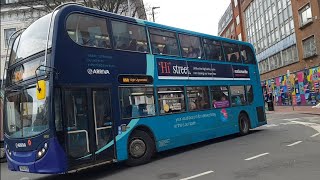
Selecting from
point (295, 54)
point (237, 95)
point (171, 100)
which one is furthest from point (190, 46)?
point (295, 54)

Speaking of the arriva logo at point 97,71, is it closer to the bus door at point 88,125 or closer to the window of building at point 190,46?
the bus door at point 88,125

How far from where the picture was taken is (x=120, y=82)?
34.8 ft

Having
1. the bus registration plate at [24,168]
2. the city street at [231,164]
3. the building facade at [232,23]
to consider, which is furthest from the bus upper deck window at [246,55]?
the building facade at [232,23]

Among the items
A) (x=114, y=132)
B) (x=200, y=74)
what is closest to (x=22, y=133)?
(x=114, y=132)

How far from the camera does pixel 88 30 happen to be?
32.9ft

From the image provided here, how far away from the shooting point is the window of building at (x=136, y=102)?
34.8 feet

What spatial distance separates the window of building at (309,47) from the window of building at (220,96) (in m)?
20.0

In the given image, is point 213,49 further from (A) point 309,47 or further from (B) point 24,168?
(A) point 309,47

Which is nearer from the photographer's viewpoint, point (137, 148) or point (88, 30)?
point (88, 30)

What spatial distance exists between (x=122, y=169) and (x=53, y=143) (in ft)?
8.01

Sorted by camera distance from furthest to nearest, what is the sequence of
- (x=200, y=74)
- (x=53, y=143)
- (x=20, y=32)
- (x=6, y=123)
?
(x=200, y=74)
(x=20, y=32)
(x=6, y=123)
(x=53, y=143)

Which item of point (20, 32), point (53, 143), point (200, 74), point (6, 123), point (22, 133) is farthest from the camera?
point (200, 74)

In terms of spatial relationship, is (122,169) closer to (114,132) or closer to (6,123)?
(114,132)

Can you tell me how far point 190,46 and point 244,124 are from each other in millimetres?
4711
